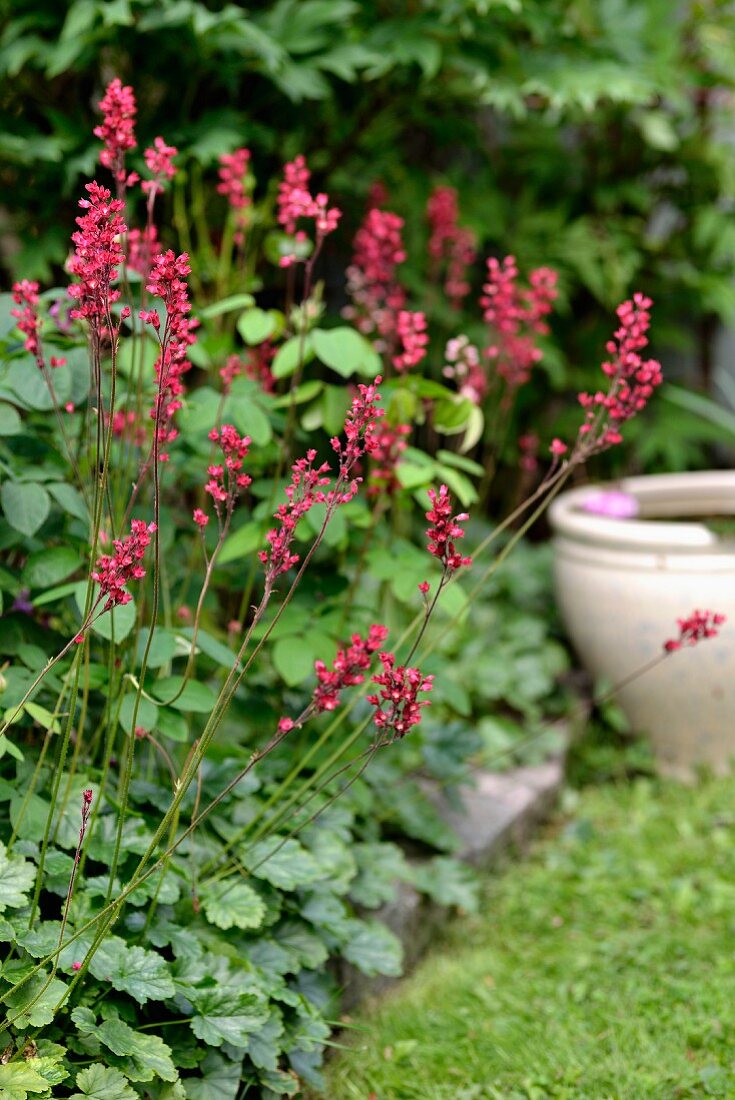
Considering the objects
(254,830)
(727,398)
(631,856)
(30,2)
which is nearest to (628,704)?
(631,856)

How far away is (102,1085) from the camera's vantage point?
124cm

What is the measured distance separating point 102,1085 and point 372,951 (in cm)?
60

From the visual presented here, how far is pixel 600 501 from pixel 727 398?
4.29 ft

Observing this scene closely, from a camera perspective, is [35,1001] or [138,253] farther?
[138,253]

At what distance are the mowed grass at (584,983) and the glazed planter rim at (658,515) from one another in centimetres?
64

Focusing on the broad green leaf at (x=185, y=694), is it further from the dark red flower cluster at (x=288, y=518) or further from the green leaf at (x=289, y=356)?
the green leaf at (x=289, y=356)

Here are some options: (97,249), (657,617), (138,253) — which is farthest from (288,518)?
(657,617)

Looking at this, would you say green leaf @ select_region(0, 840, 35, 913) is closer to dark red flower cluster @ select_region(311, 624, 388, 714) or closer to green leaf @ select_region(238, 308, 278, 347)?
dark red flower cluster @ select_region(311, 624, 388, 714)

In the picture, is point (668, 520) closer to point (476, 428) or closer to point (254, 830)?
point (476, 428)

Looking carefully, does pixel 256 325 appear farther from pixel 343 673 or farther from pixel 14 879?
pixel 14 879

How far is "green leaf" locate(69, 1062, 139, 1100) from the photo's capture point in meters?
1.23

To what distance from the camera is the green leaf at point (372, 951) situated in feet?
5.66

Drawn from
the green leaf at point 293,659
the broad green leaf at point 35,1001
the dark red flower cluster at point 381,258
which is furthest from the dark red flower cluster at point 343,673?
the dark red flower cluster at point 381,258

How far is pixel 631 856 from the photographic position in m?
2.44
